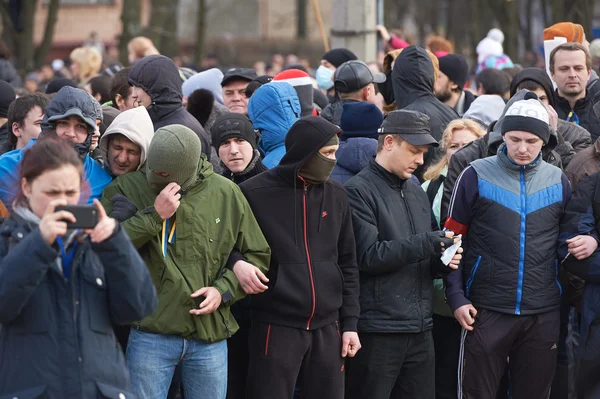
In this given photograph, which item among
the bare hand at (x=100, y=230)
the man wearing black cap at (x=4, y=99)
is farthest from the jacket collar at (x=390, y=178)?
the man wearing black cap at (x=4, y=99)

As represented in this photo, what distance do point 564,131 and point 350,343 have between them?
2640 mm

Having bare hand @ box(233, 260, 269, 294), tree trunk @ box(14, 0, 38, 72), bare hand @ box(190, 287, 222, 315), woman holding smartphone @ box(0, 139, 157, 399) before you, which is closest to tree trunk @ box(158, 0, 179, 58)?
tree trunk @ box(14, 0, 38, 72)

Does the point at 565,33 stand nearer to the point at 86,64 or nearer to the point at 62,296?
the point at 86,64

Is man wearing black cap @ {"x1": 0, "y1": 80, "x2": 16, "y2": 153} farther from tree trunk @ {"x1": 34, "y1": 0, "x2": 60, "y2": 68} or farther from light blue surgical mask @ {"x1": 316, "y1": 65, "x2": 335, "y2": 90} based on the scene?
tree trunk @ {"x1": 34, "y1": 0, "x2": 60, "y2": 68}

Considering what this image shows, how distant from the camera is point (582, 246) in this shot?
6.07m

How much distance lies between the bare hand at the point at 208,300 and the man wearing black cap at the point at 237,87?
331 cm

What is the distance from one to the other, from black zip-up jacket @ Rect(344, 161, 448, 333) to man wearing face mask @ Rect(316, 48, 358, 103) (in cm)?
366

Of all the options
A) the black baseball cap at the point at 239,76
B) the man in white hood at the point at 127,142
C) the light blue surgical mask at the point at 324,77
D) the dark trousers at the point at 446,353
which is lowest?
the dark trousers at the point at 446,353

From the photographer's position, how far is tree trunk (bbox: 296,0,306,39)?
44031 millimetres

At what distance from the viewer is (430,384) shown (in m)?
Result: 6.32

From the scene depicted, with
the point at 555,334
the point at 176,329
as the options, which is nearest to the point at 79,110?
the point at 176,329

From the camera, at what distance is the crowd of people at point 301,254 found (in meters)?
4.45

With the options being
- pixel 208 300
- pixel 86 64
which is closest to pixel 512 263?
pixel 208 300

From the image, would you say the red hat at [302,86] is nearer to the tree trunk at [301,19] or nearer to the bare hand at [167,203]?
the bare hand at [167,203]
